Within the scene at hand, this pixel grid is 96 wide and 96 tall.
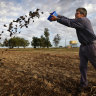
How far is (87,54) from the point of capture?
3055 millimetres

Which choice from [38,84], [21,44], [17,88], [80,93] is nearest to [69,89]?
[80,93]

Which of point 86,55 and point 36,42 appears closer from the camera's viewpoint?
point 86,55

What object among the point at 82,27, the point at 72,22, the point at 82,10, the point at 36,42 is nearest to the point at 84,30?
the point at 82,27

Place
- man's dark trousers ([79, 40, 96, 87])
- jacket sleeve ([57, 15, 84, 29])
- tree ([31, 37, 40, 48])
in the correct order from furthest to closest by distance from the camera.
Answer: tree ([31, 37, 40, 48]) → man's dark trousers ([79, 40, 96, 87]) → jacket sleeve ([57, 15, 84, 29])

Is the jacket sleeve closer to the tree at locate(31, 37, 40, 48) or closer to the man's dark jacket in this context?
the man's dark jacket

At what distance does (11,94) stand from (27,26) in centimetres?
174

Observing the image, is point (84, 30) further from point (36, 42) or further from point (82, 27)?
point (36, 42)

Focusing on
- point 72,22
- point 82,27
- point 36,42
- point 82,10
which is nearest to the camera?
point 72,22

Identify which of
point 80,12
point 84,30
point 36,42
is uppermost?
point 36,42

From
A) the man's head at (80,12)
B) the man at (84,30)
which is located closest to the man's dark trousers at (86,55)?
the man at (84,30)

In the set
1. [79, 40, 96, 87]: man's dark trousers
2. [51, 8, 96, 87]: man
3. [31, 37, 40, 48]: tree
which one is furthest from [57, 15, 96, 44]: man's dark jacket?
[31, 37, 40, 48]: tree

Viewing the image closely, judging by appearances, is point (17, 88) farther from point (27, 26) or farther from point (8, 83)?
point (27, 26)

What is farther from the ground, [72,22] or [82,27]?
[72,22]

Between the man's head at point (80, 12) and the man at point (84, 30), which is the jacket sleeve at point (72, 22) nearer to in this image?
the man at point (84, 30)
